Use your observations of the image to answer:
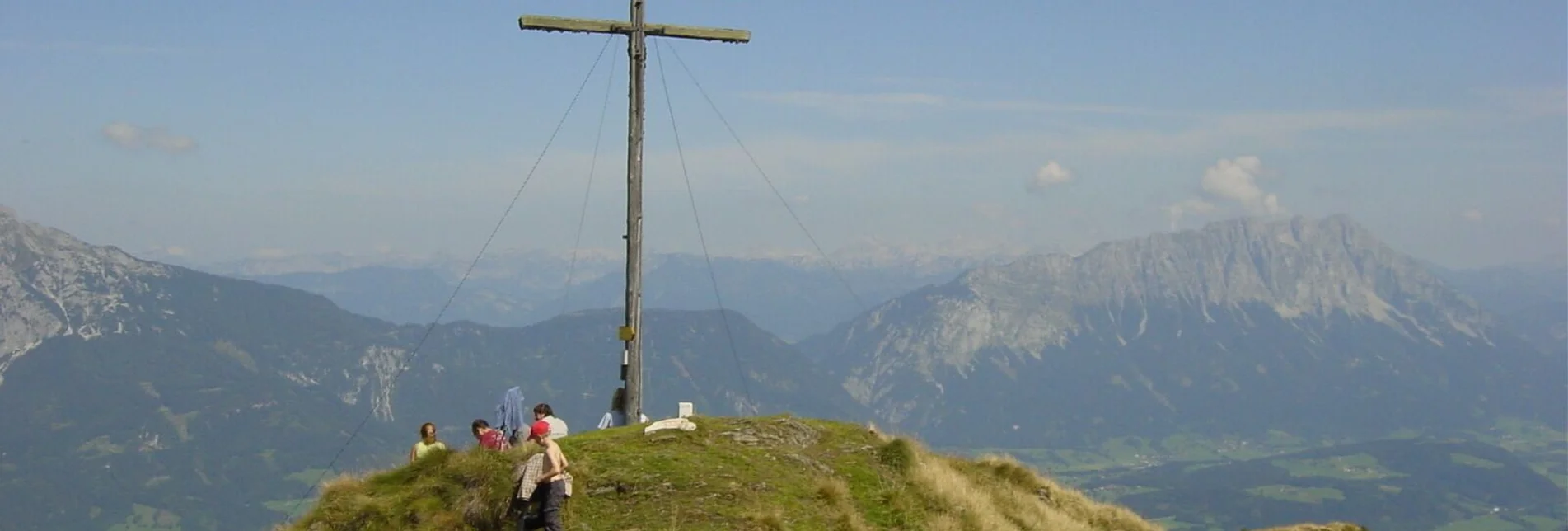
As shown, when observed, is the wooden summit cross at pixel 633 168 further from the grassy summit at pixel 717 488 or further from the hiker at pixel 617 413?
the grassy summit at pixel 717 488

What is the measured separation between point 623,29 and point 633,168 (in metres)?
3.30

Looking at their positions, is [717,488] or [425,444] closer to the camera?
[717,488]

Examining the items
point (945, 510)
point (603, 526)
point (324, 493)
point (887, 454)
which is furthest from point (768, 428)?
point (324, 493)

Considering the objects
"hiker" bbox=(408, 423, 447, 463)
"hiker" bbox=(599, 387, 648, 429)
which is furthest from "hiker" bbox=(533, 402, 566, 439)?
"hiker" bbox=(599, 387, 648, 429)

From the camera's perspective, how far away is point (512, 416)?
80.0 ft

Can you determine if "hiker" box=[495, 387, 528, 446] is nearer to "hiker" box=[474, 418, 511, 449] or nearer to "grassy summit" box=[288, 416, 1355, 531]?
"hiker" box=[474, 418, 511, 449]

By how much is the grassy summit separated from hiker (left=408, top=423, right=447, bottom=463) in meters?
0.58

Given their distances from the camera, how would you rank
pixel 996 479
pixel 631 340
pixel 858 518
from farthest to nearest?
pixel 631 340 → pixel 996 479 → pixel 858 518

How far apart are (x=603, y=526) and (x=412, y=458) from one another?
4.76m

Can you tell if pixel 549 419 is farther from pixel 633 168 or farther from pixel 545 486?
pixel 633 168

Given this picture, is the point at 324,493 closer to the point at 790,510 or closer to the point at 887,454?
the point at 790,510

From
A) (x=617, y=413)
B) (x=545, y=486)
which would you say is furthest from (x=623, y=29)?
(x=545, y=486)

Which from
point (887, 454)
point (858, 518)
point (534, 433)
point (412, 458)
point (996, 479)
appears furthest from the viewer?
point (996, 479)

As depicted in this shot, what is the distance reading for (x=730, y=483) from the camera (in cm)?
2138
